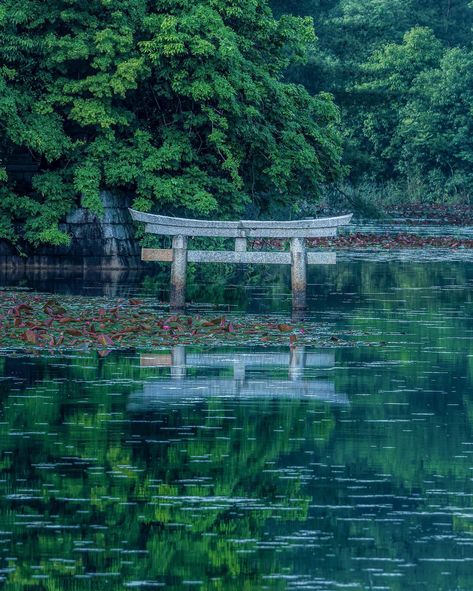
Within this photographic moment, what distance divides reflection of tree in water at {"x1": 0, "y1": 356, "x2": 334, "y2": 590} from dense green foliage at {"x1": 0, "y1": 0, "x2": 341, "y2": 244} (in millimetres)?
16996

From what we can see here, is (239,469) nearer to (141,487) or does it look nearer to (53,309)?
(141,487)

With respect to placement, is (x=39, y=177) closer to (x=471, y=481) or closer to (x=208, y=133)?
(x=208, y=133)

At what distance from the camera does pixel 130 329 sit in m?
19.3

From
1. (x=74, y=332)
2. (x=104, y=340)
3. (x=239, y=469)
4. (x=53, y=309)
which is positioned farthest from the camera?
(x=53, y=309)

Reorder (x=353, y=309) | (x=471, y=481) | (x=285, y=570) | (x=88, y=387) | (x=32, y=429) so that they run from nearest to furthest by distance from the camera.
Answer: (x=285, y=570)
(x=471, y=481)
(x=32, y=429)
(x=88, y=387)
(x=353, y=309)

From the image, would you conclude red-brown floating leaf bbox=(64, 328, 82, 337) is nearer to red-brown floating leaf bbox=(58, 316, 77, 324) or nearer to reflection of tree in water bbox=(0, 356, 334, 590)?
red-brown floating leaf bbox=(58, 316, 77, 324)

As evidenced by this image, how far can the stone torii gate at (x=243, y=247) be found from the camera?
23.5 m

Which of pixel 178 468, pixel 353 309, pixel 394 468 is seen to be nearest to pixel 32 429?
pixel 178 468

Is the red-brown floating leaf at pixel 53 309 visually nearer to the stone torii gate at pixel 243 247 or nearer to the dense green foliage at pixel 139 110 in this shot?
the stone torii gate at pixel 243 247

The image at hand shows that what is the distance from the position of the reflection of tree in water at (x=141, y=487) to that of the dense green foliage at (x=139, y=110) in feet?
55.8

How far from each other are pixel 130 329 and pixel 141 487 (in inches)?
374

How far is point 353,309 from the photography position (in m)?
24.0

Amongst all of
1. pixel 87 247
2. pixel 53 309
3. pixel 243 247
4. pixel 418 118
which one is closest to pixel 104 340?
pixel 53 309

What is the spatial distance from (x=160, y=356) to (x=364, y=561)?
9278mm
